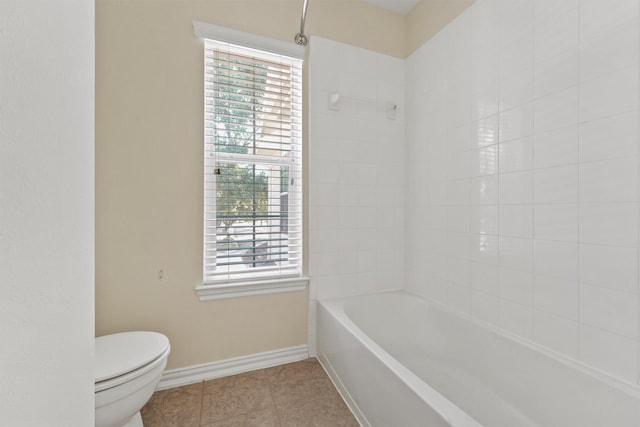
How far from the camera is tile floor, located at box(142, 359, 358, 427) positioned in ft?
4.52

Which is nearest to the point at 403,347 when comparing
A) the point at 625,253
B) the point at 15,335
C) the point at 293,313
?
the point at 293,313

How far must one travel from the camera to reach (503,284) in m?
1.47

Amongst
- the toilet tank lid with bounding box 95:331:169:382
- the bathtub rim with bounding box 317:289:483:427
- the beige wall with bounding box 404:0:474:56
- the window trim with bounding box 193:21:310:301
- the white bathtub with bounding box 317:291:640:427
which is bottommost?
the white bathtub with bounding box 317:291:640:427

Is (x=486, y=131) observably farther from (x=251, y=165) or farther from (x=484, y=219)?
(x=251, y=165)

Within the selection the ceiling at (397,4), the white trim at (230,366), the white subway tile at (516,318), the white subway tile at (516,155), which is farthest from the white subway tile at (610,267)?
the ceiling at (397,4)

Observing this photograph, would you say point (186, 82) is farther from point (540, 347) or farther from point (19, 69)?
point (540, 347)

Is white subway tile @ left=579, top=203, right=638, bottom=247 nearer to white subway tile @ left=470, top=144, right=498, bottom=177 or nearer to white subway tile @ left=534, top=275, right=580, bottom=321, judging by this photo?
white subway tile @ left=534, top=275, right=580, bottom=321

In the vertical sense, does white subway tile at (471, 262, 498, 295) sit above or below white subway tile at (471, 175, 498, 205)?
below

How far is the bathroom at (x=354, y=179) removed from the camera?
360mm

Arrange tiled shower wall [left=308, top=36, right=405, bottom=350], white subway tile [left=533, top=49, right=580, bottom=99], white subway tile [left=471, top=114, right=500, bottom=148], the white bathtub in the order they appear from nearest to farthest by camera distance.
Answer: the white bathtub, white subway tile [left=533, top=49, right=580, bottom=99], white subway tile [left=471, top=114, right=500, bottom=148], tiled shower wall [left=308, top=36, right=405, bottom=350]

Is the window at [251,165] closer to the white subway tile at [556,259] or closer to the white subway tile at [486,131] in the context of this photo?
the white subway tile at [486,131]

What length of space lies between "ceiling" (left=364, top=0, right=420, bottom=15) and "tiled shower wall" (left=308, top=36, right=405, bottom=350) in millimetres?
366

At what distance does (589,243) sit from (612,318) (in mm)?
289

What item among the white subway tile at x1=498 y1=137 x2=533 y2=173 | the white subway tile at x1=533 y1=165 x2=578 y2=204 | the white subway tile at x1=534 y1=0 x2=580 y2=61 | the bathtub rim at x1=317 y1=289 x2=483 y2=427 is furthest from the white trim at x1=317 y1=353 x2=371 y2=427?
the white subway tile at x1=534 y1=0 x2=580 y2=61
